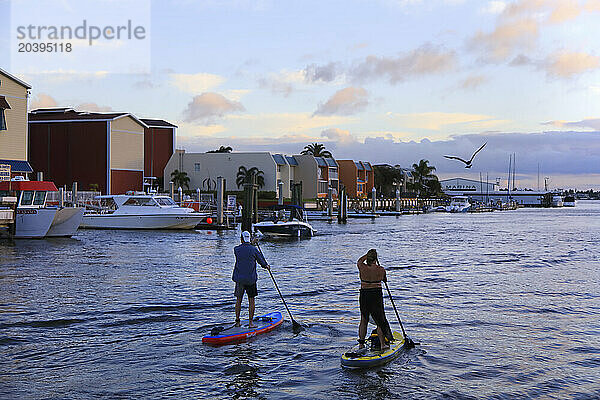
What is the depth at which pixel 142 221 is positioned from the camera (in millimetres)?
50312

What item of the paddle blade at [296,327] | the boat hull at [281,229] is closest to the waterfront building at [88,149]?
the boat hull at [281,229]

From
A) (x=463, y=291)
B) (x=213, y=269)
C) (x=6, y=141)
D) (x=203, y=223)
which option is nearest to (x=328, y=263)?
(x=213, y=269)

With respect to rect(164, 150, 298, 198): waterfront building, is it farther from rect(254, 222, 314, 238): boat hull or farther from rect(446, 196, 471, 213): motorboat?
rect(446, 196, 471, 213): motorboat

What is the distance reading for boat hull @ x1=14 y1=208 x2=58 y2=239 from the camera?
4025 cm

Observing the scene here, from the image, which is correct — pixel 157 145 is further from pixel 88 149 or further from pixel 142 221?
pixel 142 221

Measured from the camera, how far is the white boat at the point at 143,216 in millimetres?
50281

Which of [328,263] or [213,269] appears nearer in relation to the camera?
[213,269]

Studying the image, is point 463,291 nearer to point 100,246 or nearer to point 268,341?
point 268,341

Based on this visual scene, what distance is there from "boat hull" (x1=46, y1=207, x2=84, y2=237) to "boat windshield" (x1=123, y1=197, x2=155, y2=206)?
8192 millimetres

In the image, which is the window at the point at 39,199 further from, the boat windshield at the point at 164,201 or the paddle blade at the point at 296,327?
the paddle blade at the point at 296,327

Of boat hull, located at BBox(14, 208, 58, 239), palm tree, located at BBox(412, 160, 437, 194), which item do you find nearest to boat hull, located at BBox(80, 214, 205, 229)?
boat hull, located at BBox(14, 208, 58, 239)

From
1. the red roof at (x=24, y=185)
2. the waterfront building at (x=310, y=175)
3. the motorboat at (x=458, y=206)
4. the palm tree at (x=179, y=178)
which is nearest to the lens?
the red roof at (x=24, y=185)

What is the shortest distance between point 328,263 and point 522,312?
43.6ft

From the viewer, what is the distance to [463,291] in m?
22.0
